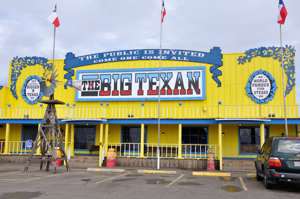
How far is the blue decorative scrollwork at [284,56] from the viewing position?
59.4 feet

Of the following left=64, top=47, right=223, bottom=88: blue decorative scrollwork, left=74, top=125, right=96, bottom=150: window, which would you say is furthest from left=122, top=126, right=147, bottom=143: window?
left=64, top=47, right=223, bottom=88: blue decorative scrollwork

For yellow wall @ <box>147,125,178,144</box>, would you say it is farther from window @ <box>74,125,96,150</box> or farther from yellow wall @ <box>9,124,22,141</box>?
yellow wall @ <box>9,124,22,141</box>

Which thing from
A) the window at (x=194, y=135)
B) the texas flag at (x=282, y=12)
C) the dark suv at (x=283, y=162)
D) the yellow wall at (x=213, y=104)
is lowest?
the dark suv at (x=283, y=162)

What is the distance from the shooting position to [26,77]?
22031 mm

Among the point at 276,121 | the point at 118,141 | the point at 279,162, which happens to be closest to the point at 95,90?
the point at 118,141

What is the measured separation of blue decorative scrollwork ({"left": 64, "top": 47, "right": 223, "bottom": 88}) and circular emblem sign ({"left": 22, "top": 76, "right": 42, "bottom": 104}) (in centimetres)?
226

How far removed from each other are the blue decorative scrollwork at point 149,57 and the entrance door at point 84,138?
3097 millimetres

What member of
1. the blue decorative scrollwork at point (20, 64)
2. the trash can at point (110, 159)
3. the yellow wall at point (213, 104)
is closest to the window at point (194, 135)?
the yellow wall at point (213, 104)

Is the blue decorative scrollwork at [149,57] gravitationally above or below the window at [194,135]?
above

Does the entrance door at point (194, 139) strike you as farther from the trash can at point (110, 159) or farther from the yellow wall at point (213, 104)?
the trash can at point (110, 159)

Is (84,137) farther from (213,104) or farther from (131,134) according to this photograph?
(213,104)

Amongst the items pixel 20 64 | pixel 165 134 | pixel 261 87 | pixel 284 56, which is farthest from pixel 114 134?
pixel 284 56

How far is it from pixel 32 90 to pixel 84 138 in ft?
17.4

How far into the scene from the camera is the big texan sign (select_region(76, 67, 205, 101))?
1914cm
